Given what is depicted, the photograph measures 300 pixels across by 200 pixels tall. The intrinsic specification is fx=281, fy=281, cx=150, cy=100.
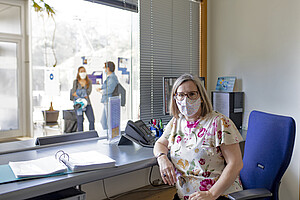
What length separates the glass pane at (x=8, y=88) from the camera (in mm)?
5352

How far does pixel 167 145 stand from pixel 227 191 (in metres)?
0.44

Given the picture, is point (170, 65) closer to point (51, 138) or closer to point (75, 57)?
point (51, 138)

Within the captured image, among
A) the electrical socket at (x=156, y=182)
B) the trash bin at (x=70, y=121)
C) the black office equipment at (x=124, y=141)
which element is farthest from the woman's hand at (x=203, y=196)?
the trash bin at (x=70, y=121)

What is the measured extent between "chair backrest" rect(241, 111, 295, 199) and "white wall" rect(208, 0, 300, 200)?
1092 millimetres

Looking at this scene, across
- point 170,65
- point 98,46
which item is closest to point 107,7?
point 170,65

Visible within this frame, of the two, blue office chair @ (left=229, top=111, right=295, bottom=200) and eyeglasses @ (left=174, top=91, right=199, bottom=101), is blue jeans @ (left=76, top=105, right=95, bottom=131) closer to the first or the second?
eyeglasses @ (left=174, top=91, right=199, bottom=101)

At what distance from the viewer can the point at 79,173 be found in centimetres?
138

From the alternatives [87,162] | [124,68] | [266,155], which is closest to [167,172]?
[87,162]

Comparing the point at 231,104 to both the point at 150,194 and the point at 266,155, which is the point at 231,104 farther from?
the point at 266,155

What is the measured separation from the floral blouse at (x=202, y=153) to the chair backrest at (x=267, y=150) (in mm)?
116

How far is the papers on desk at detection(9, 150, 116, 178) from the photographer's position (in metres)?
1.34

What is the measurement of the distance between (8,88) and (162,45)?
385 cm

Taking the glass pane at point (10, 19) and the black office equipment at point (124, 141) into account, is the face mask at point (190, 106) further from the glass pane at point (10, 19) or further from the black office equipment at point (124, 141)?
the glass pane at point (10, 19)

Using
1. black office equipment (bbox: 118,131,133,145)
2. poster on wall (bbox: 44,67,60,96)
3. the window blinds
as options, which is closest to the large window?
poster on wall (bbox: 44,67,60,96)
